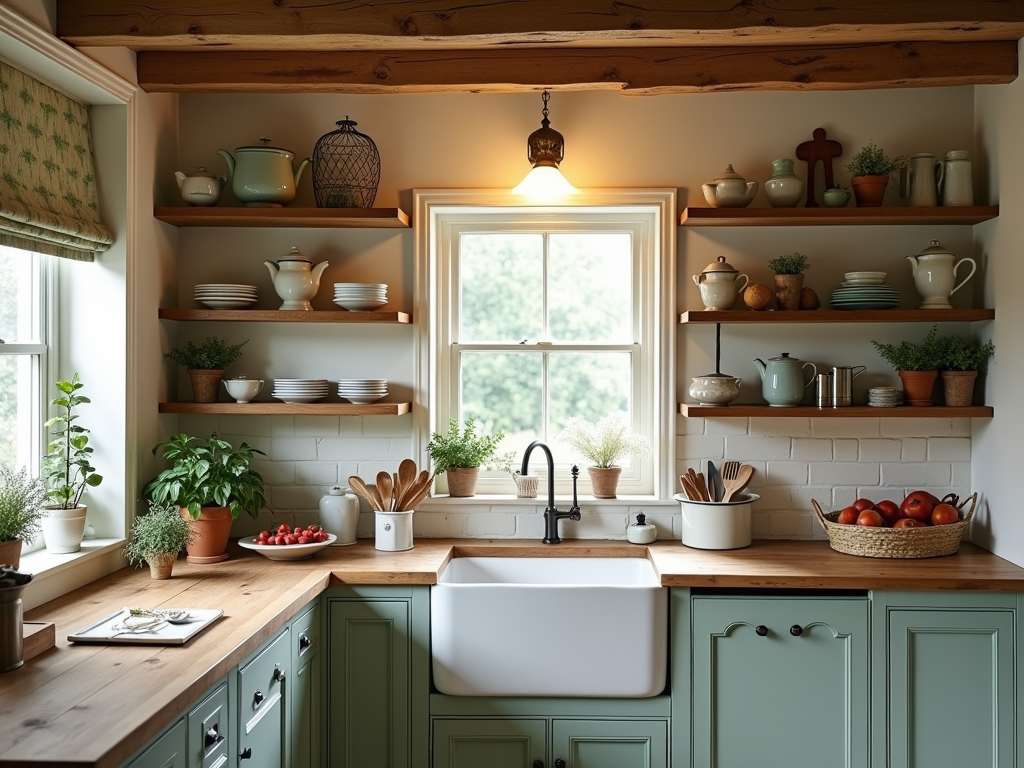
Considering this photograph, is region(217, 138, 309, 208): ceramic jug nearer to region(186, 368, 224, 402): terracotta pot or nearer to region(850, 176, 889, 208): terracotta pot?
region(186, 368, 224, 402): terracotta pot

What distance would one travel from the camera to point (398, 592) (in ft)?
9.84

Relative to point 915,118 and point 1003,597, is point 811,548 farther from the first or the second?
point 915,118

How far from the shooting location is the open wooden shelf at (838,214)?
324 centimetres

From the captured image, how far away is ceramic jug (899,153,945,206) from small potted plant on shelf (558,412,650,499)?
4.41ft

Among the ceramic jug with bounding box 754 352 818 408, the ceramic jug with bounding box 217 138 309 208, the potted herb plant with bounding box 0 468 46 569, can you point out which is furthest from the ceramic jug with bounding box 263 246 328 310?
the ceramic jug with bounding box 754 352 818 408

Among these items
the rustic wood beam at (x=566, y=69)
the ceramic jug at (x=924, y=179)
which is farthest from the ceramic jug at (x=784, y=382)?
the rustic wood beam at (x=566, y=69)

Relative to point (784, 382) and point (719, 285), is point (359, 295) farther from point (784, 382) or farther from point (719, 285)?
point (784, 382)

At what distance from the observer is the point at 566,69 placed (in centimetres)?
316

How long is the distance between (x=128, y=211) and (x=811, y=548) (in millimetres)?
2676

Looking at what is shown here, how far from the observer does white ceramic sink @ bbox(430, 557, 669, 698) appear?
292 cm

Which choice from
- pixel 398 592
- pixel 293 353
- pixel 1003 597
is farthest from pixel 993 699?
pixel 293 353

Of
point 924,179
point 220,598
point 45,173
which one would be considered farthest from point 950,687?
point 45,173

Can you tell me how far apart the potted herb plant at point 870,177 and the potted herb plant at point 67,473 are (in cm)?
278

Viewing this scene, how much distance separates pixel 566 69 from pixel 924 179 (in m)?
1.37
